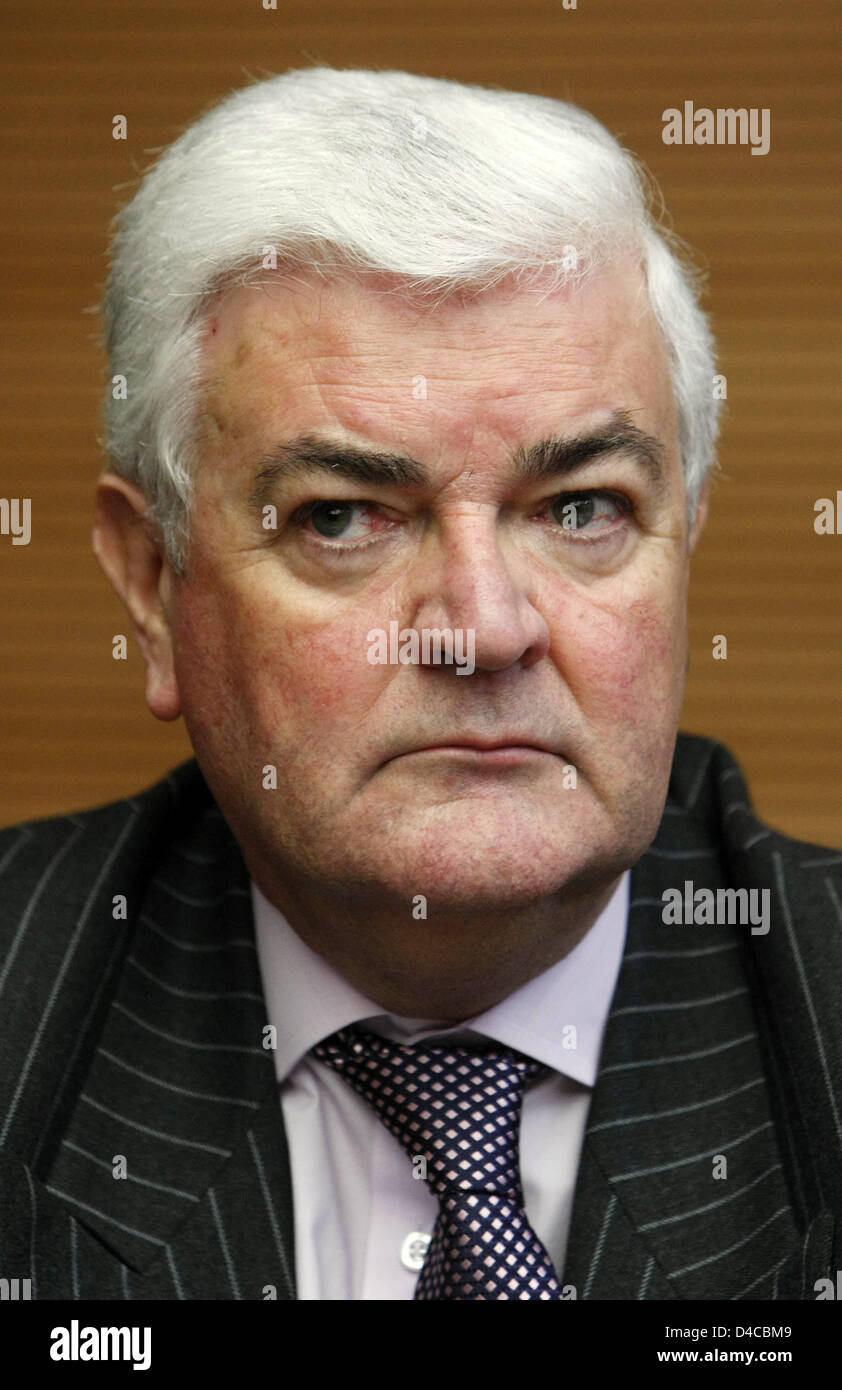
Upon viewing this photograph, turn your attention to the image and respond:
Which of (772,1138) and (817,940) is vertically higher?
(817,940)

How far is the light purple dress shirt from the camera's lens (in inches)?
86.0

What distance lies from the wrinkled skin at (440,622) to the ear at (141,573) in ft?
0.57

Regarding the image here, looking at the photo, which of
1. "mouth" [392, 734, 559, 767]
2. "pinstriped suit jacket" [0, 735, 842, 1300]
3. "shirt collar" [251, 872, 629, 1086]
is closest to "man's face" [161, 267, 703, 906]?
"mouth" [392, 734, 559, 767]

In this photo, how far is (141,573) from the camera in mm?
2500

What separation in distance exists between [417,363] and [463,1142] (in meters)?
1.00

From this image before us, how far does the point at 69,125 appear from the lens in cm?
368

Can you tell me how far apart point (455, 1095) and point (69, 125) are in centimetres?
249

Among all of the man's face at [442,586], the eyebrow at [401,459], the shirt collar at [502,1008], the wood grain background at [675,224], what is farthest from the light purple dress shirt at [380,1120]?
the wood grain background at [675,224]

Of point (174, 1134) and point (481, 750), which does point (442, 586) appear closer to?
point (481, 750)

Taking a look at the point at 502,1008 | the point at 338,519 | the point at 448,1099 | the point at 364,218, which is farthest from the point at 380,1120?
the point at 364,218

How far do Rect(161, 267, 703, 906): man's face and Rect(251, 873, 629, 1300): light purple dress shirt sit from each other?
22 cm

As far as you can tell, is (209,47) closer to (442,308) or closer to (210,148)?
(210,148)

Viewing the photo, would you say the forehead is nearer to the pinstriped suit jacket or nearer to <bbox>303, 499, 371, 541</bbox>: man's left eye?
<bbox>303, 499, 371, 541</bbox>: man's left eye
